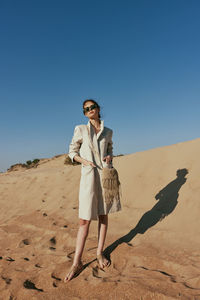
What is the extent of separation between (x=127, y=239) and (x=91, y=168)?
174 cm

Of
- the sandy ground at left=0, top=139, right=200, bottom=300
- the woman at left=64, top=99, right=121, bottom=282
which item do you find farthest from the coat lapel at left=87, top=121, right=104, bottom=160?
the sandy ground at left=0, top=139, right=200, bottom=300

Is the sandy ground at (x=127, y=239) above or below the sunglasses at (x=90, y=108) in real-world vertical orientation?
below

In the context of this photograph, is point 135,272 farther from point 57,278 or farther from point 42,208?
point 42,208

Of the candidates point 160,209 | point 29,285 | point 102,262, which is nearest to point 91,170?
point 102,262

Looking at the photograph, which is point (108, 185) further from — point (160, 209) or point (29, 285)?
point (160, 209)

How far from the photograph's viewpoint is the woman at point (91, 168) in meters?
2.51

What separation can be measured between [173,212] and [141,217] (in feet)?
2.18

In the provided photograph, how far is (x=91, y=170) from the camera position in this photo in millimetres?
2551

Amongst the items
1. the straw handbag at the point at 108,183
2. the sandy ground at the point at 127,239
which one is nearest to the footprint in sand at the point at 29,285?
the sandy ground at the point at 127,239

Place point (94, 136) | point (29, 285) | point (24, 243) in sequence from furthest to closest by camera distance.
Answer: point (24, 243), point (94, 136), point (29, 285)

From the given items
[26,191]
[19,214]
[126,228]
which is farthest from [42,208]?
[126,228]

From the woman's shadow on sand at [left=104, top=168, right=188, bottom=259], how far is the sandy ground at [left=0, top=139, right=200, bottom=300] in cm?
2

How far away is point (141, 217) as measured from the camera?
14.5 feet

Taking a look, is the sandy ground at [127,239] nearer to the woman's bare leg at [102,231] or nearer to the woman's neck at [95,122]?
the woman's bare leg at [102,231]
